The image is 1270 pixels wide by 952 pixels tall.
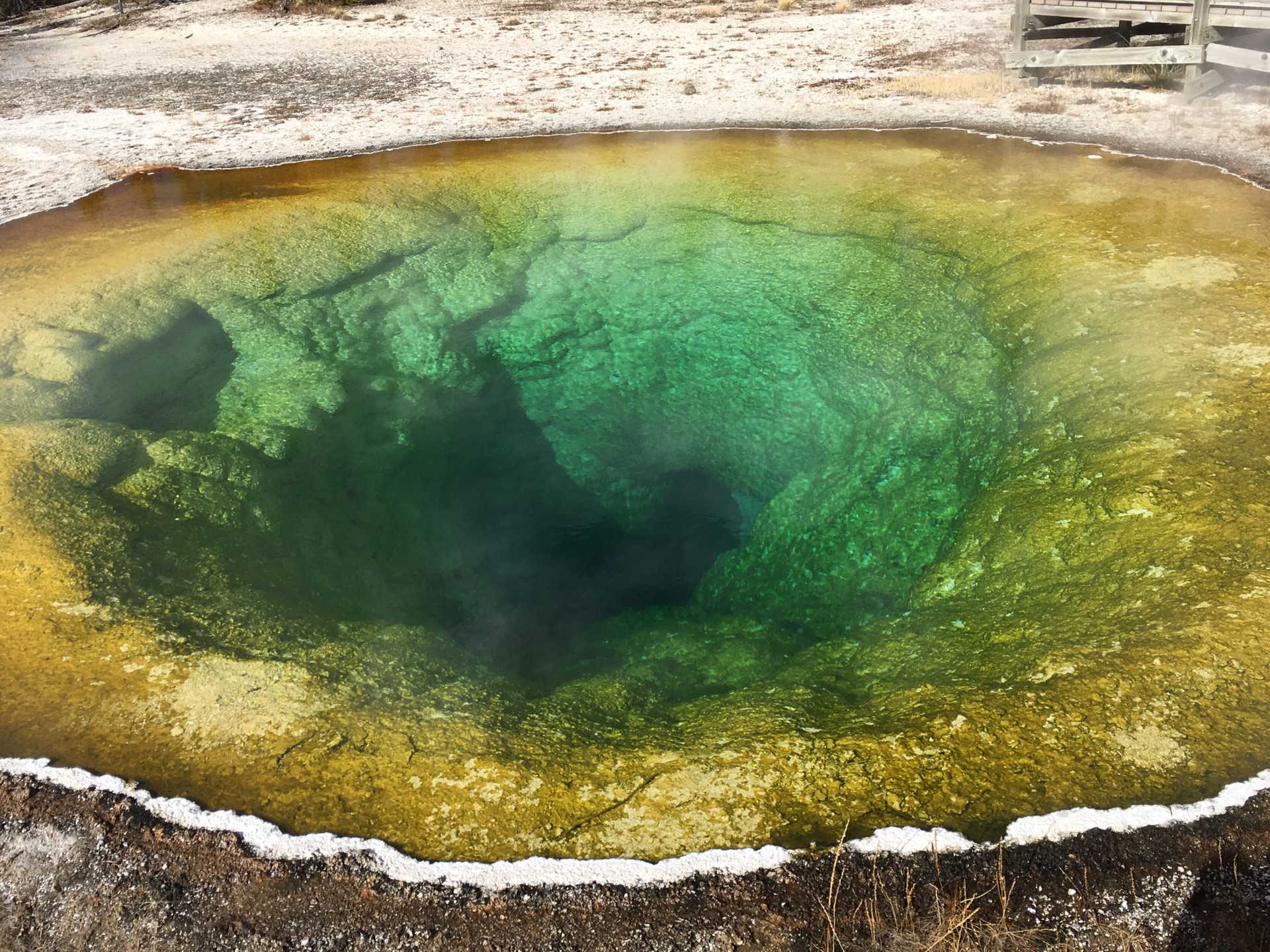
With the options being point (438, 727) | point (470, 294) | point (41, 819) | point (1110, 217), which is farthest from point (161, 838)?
point (1110, 217)

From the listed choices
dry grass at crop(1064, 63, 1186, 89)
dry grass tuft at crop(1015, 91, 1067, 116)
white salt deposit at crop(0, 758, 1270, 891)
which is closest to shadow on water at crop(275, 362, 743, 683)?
white salt deposit at crop(0, 758, 1270, 891)

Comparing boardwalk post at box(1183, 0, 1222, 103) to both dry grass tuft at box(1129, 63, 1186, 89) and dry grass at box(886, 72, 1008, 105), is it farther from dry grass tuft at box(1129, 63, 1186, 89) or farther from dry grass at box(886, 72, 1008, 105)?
dry grass at box(886, 72, 1008, 105)

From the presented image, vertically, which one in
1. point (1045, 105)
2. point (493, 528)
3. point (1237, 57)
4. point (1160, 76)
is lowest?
point (493, 528)

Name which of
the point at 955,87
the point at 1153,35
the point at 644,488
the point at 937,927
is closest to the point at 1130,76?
the point at 1153,35

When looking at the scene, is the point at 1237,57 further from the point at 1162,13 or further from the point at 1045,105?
the point at 1045,105

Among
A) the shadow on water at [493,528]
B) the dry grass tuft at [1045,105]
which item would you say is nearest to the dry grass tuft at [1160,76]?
the dry grass tuft at [1045,105]

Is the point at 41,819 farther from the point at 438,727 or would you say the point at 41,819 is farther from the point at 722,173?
the point at 722,173
